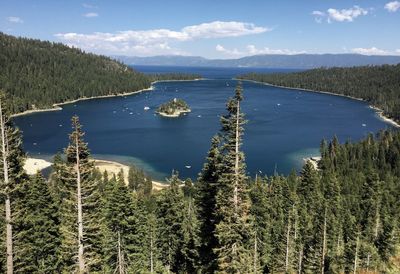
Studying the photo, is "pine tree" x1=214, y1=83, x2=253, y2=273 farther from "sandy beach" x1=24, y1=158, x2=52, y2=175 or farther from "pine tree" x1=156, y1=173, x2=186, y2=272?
"sandy beach" x1=24, y1=158, x2=52, y2=175

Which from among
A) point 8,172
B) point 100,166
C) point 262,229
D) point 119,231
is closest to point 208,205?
point 8,172

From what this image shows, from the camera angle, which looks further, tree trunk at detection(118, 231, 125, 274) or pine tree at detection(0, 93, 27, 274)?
tree trunk at detection(118, 231, 125, 274)

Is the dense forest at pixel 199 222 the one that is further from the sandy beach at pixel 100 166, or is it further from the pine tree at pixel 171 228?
the sandy beach at pixel 100 166

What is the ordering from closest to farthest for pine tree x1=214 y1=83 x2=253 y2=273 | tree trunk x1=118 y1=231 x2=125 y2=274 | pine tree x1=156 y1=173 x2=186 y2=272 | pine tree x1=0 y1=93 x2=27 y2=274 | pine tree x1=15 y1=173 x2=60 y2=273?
pine tree x1=0 y1=93 x2=27 y2=274, pine tree x1=214 y1=83 x2=253 y2=273, pine tree x1=15 y1=173 x2=60 y2=273, tree trunk x1=118 y1=231 x2=125 y2=274, pine tree x1=156 y1=173 x2=186 y2=272

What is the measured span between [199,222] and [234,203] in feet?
31.8

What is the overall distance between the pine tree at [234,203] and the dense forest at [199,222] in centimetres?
6

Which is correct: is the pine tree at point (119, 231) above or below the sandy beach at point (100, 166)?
above

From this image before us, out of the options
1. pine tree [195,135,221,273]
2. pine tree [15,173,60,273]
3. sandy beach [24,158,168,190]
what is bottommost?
sandy beach [24,158,168,190]

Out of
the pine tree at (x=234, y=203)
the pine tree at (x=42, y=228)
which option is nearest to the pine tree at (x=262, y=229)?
the pine tree at (x=42, y=228)

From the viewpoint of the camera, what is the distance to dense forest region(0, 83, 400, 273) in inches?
888

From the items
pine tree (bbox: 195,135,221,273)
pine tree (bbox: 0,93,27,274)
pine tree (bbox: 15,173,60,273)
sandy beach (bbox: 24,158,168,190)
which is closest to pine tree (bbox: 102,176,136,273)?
pine tree (bbox: 15,173,60,273)

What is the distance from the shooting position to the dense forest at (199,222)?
22562mm

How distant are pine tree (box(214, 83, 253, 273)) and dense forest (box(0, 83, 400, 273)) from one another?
63mm

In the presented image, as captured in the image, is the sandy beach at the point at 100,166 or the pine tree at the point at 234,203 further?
the sandy beach at the point at 100,166
